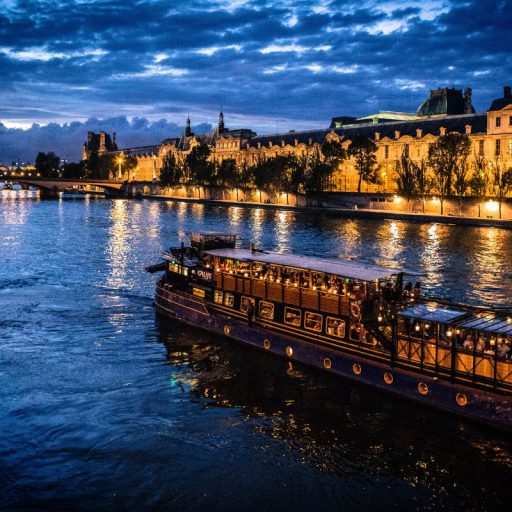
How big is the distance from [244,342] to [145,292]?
13571 mm

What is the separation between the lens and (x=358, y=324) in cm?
2436

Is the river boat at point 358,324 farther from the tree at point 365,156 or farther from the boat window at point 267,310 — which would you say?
the tree at point 365,156

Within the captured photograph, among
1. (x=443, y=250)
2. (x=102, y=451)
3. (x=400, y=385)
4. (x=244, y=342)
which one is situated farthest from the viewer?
(x=443, y=250)

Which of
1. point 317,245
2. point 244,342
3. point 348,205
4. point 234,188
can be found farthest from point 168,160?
point 244,342

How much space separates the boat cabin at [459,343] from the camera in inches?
803

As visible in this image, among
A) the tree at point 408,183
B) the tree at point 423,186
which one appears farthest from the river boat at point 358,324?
the tree at point 408,183

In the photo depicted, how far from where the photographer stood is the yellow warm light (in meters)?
91.4

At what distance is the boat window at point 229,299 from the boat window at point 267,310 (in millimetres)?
2176

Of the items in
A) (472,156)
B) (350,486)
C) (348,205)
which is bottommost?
(350,486)

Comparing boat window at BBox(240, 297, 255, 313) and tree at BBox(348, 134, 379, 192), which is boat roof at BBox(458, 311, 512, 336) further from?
tree at BBox(348, 134, 379, 192)

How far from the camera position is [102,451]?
1873cm

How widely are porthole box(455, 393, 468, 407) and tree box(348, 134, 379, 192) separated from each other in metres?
99.7

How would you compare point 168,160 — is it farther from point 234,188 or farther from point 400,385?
point 400,385

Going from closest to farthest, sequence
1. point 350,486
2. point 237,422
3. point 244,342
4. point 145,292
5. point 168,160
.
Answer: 1. point 350,486
2. point 237,422
3. point 244,342
4. point 145,292
5. point 168,160
